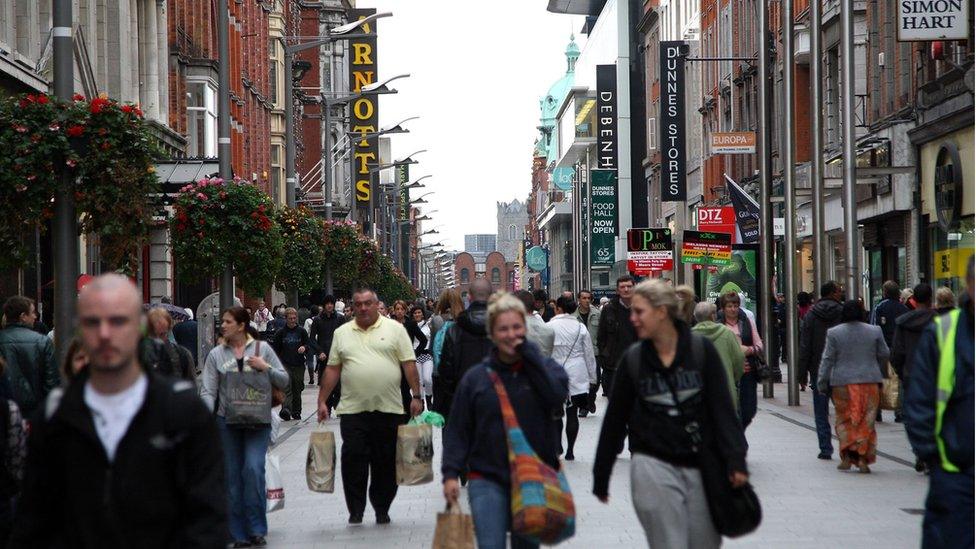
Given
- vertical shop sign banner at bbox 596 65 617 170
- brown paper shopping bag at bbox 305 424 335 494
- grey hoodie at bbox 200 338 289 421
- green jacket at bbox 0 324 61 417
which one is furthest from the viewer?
vertical shop sign banner at bbox 596 65 617 170

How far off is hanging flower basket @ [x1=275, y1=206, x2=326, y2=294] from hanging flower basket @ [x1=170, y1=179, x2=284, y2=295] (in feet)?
42.5

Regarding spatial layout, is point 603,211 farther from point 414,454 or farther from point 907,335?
point 414,454

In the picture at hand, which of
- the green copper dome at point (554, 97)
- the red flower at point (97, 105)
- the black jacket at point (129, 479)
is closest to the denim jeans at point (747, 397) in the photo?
the red flower at point (97, 105)

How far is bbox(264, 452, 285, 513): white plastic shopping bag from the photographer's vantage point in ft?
37.8

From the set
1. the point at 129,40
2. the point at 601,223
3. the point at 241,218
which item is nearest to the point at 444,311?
the point at 241,218

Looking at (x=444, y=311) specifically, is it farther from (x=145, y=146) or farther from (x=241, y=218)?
(x=241, y=218)

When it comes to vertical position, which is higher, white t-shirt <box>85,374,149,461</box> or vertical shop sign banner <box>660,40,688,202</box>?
vertical shop sign banner <box>660,40,688,202</box>

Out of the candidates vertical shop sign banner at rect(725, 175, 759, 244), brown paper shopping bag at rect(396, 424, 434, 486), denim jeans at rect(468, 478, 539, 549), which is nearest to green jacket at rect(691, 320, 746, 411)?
brown paper shopping bag at rect(396, 424, 434, 486)

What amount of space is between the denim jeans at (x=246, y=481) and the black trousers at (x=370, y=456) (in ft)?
2.70

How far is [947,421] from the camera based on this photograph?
6.57 meters

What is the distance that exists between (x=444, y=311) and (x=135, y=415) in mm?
10418

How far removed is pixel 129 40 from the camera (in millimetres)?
34375

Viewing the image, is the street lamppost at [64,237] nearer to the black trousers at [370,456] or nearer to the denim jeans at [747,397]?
the black trousers at [370,456]

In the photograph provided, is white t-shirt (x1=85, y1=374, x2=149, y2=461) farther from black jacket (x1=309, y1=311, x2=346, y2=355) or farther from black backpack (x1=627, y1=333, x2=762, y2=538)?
black jacket (x1=309, y1=311, x2=346, y2=355)
